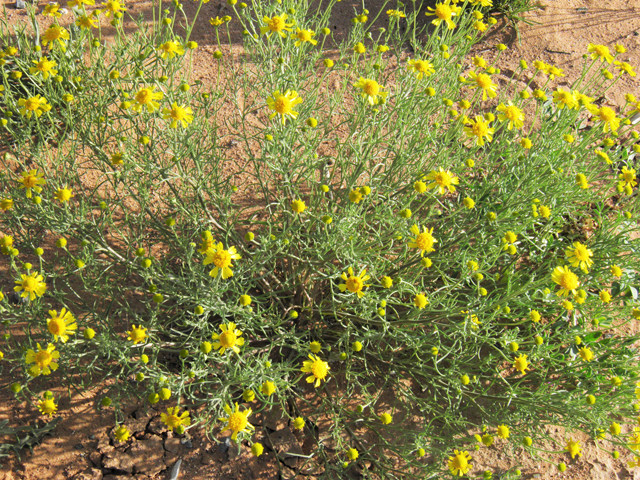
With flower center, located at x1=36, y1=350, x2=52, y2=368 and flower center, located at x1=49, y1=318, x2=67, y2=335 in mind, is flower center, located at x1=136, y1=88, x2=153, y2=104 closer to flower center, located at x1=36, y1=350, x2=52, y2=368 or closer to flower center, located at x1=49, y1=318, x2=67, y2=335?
flower center, located at x1=49, y1=318, x2=67, y2=335

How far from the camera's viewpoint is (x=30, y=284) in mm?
2119

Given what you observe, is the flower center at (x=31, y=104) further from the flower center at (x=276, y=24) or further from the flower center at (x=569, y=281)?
the flower center at (x=569, y=281)

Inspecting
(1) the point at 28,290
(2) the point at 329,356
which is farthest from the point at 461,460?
(1) the point at 28,290

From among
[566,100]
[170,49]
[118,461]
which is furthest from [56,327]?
[566,100]

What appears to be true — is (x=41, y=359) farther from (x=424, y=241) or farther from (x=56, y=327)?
(x=424, y=241)

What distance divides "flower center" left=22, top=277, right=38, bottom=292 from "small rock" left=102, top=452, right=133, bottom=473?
1.12 m

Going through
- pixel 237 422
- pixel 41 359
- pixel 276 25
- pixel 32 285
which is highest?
pixel 276 25

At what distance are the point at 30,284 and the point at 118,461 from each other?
1.17 metres

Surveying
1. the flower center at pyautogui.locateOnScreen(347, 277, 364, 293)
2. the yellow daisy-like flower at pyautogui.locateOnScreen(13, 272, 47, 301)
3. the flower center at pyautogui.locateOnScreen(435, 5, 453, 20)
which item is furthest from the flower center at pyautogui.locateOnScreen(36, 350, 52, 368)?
the flower center at pyautogui.locateOnScreen(435, 5, 453, 20)

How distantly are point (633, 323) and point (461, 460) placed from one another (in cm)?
247

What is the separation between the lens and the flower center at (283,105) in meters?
2.36

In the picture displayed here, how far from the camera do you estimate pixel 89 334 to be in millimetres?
2012

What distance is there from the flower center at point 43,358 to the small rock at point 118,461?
2.92ft

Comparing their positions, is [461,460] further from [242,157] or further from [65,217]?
[242,157]
